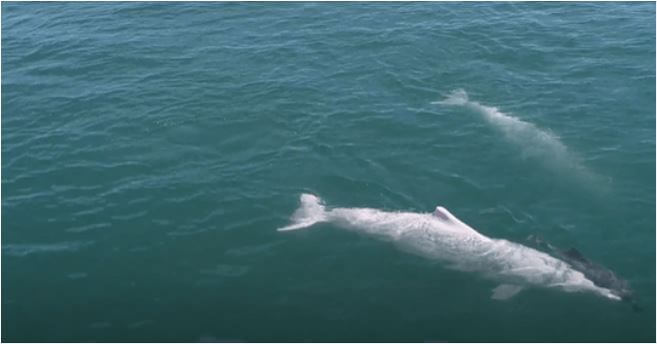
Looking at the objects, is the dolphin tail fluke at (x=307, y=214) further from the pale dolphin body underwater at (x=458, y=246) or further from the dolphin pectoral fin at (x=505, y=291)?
the dolphin pectoral fin at (x=505, y=291)

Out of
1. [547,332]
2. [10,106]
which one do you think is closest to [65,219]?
[10,106]

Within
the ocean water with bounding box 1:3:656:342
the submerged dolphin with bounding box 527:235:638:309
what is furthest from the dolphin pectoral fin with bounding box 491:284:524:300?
the submerged dolphin with bounding box 527:235:638:309

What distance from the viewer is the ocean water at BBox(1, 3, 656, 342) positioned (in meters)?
24.5

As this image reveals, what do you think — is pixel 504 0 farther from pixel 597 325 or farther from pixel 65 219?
pixel 65 219

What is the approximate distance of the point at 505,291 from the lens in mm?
25219

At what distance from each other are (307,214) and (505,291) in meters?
8.45

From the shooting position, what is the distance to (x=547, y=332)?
77.4ft

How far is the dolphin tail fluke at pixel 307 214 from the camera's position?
28172 millimetres

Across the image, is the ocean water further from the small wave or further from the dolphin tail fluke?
the dolphin tail fluke

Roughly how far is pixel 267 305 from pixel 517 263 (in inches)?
375

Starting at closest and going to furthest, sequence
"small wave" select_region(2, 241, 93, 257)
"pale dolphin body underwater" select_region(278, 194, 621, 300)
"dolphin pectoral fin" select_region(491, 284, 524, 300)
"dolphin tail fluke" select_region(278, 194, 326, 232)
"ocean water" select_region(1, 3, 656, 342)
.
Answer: "ocean water" select_region(1, 3, 656, 342), "dolphin pectoral fin" select_region(491, 284, 524, 300), "pale dolphin body underwater" select_region(278, 194, 621, 300), "small wave" select_region(2, 241, 93, 257), "dolphin tail fluke" select_region(278, 194, 326, 232)

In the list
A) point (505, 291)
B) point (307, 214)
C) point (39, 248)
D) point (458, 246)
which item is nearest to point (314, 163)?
point (307, 214)

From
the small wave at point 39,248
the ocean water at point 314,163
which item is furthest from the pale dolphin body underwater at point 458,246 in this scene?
the small wave at point 39,248

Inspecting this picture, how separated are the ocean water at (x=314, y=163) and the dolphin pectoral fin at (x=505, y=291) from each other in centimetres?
34
